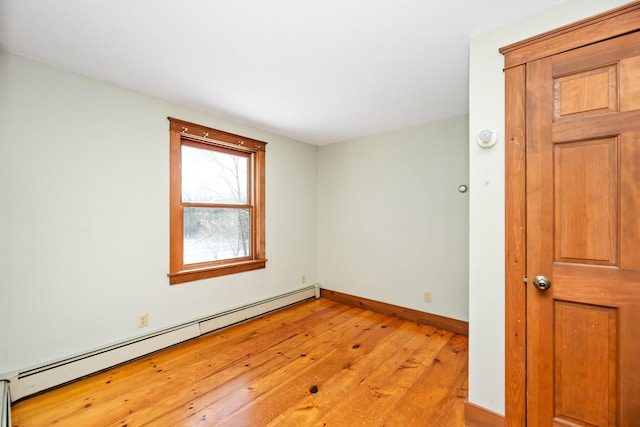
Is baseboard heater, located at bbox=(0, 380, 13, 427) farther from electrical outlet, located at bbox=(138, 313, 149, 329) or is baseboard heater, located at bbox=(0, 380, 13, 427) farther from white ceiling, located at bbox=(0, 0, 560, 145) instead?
white ceiling, located at bbox=(0, 0, 560, 145)

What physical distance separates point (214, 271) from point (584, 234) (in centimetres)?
305

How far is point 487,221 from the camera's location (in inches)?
62.9

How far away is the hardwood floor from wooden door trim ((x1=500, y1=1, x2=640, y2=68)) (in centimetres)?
220

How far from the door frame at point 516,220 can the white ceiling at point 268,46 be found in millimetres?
240

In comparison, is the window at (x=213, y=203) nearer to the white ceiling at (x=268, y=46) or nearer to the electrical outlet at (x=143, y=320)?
the electrical outlet at (x=143, y=320)

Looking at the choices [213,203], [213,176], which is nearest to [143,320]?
[213,203]

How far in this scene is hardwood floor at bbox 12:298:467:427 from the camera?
5.55 ft

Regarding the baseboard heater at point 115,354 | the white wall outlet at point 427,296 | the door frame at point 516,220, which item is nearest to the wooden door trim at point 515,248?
the door frame at point 516,220

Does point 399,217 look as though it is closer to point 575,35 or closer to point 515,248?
point 515,248

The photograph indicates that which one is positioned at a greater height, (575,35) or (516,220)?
(575,35)

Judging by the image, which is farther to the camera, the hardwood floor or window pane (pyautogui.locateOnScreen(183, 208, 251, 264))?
window pane (pyautogui.locateOnScreen(183, 208, 251, 264))

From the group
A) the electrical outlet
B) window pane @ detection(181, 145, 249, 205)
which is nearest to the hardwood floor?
the electrical outlet

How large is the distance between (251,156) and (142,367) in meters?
2.47

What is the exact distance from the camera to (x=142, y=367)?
226cm
